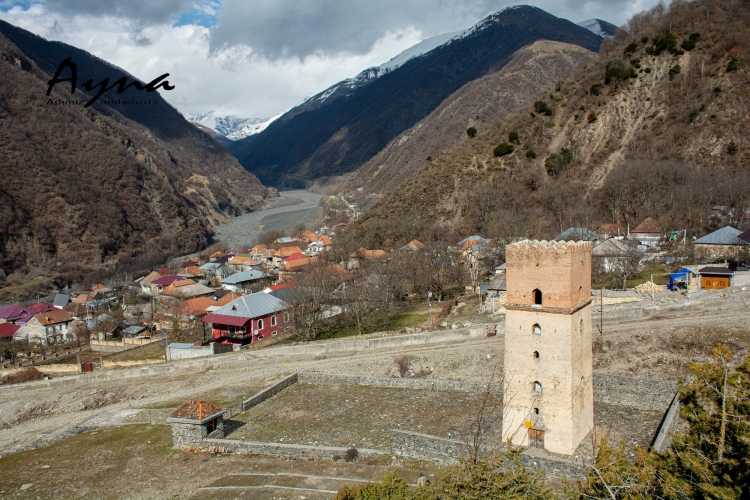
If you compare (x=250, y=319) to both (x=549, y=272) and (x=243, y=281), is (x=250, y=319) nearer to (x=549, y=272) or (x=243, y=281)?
(x=243, y=281)

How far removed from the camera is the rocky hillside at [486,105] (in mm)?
87812

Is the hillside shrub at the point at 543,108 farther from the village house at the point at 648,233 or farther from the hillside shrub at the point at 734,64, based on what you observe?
the village house at the point at 648,233

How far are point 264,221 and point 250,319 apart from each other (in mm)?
97281

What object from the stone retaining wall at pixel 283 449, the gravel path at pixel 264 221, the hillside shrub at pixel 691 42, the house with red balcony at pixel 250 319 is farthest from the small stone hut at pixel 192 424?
the gravel path at pixel 264 221

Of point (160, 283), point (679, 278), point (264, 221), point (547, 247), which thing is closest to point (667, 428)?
point (547, 247)

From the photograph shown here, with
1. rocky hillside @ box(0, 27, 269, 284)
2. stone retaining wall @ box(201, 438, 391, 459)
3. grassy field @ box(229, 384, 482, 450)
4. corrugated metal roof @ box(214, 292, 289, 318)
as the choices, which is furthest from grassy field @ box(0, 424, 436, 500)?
rocky hillside @ box(0, 27, 269, 284)

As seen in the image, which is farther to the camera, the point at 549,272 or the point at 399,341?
the point at 399,341

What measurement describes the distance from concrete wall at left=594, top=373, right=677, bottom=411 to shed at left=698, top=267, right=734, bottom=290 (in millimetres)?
14726

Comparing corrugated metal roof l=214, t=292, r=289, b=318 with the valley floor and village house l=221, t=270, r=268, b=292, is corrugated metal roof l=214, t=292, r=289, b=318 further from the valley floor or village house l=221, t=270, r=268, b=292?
village house l=221, t=270, r=268, b=292

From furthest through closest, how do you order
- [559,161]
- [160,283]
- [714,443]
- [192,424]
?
[160,283] → [559,161] → [192,424] → [714,443]

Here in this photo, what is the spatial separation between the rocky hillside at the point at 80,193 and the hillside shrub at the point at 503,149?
173ft

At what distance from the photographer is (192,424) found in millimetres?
14703

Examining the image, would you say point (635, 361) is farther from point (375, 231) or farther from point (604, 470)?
point (375, 231)

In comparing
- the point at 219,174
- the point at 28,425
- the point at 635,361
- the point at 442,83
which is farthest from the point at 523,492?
the point at 442,83
